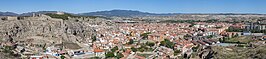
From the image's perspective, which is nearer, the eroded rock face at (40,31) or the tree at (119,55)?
the tree at (119,55)

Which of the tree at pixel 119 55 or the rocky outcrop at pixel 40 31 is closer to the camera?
the tree at pixel 119 55

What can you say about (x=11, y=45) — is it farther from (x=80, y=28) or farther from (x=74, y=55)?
(x=80, y=28)

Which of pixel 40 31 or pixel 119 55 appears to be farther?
pixel 40 31

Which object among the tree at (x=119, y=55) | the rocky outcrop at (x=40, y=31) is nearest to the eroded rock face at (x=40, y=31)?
the rocky outcrop at (x=40, y=31)

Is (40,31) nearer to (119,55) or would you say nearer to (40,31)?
(40,31)

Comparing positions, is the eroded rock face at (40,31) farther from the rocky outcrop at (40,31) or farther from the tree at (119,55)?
the tree at (119,55)

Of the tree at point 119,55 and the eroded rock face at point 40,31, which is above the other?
the eroded rock face at point 40,31

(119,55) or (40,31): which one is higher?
(40,31)

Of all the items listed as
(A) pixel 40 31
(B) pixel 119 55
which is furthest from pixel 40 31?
(B) pixel 119 55

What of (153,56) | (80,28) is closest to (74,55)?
(153,56)
